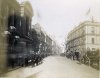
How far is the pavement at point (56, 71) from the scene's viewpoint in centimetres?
188

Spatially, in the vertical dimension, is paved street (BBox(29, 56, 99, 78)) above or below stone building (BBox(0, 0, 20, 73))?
→ below

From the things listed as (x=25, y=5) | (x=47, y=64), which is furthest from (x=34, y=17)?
(x=47, y=64)

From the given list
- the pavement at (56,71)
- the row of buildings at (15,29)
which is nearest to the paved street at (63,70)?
the pavement at (56,71)

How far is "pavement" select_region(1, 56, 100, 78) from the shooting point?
6.17 ft

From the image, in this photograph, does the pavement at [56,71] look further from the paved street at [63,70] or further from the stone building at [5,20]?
the stone building at [5,20]

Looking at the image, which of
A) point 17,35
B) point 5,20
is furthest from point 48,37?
point 5,20

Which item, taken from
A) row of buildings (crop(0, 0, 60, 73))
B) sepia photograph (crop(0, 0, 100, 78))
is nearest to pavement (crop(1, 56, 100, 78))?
sepia photograph (crop(0, 0, 100, 78))

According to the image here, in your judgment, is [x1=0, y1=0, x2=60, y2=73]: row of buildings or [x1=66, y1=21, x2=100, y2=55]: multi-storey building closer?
[x1=0, y1=0, x2=60, y2=73]: row of buildings

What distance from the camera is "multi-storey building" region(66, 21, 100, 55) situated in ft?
6.84

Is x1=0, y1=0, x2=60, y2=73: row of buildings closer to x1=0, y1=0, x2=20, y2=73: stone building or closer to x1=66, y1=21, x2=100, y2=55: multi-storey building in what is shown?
x1=0, y1=0, x2=20, y2=73: stone building

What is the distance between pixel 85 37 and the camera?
2.11 m

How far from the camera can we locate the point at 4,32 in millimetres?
1973

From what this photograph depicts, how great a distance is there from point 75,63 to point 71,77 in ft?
1.03

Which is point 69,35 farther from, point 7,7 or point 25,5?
point 7,7
